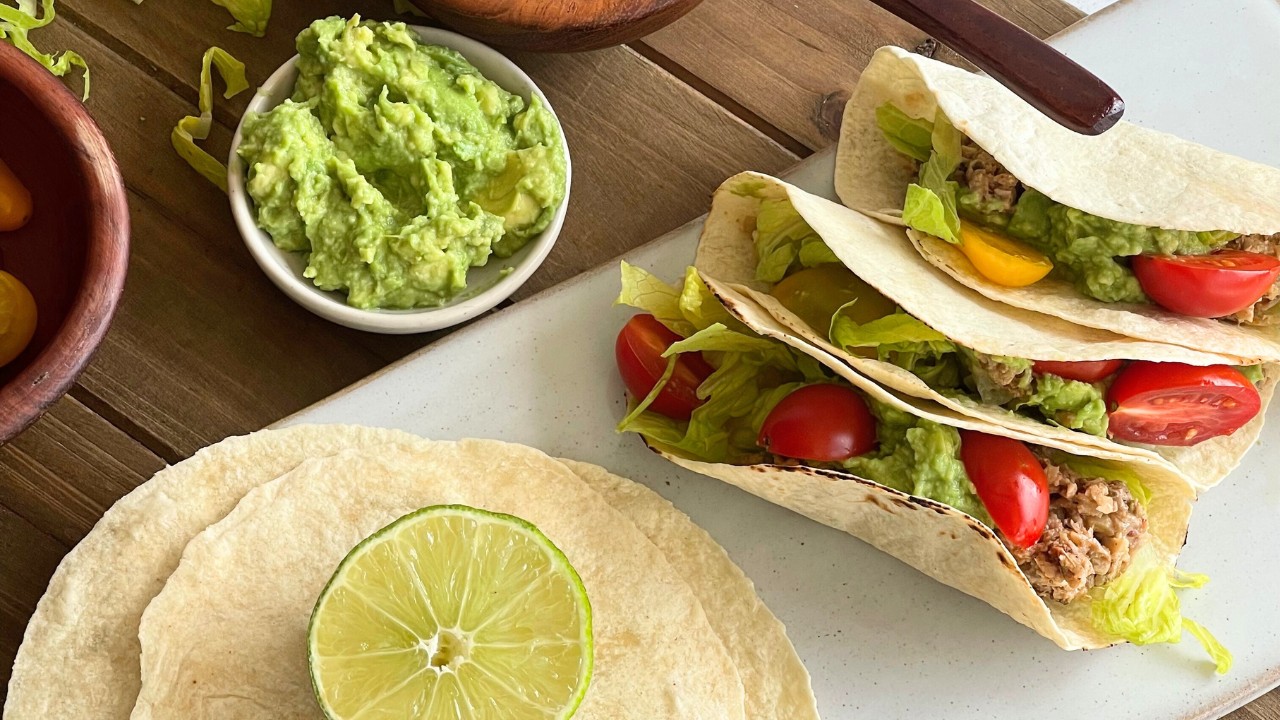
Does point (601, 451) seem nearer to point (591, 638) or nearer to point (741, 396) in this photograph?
point (741, 396)

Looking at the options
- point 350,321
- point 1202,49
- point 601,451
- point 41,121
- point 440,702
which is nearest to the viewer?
point 41,121

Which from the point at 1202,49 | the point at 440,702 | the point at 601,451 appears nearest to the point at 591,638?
the point at 440,702

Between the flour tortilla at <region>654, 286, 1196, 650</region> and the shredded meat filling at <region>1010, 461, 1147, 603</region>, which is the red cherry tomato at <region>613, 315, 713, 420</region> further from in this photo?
the shredded meat filling at <region>1010, 461, 1147, 603</region>

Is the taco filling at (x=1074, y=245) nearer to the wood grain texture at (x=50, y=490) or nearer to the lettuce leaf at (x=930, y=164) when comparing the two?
the lettuce leaf at (x=930, y=164)

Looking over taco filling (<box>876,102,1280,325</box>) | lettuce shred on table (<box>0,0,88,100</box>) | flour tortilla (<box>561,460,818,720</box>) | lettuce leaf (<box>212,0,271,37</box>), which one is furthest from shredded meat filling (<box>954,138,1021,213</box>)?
lettuce shred on table (<box>0,0,88,100</box>)

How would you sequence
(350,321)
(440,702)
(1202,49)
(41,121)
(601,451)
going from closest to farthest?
(41,121)
(440,702)
(350,321)
(601,451)
(1202,49)

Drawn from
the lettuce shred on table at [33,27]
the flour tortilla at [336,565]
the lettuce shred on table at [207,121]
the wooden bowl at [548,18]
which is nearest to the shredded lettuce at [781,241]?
the wooden bowl at [548,18]
